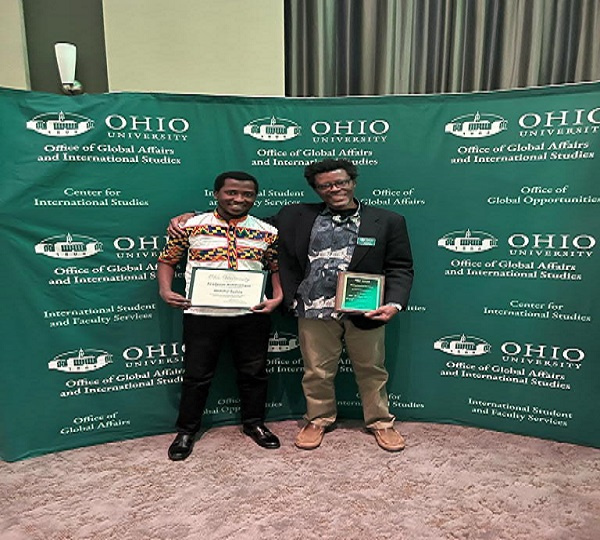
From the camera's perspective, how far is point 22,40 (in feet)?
11.1

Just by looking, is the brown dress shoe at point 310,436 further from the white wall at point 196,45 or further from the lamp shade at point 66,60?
the lamp shade at point 66,60

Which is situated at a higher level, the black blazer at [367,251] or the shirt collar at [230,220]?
the shirt collar at [230,220]

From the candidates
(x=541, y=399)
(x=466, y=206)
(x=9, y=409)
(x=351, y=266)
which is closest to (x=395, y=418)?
(x=541, y=399)

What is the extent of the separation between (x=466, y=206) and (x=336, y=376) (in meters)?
1.20

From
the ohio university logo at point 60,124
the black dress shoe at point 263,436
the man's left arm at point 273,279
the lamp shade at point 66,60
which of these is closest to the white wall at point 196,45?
the lamp shade at point 66,60

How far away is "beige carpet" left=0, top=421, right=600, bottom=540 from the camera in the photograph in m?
1.76

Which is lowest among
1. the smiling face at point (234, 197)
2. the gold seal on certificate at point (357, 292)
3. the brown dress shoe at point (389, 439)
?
the brown dress shoe at point (389, 439)

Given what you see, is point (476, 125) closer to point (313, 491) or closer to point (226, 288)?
point (226, 288)

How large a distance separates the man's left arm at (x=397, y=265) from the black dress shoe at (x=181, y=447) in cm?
115

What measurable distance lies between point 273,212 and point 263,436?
1.20m

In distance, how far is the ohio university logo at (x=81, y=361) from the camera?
2.30m

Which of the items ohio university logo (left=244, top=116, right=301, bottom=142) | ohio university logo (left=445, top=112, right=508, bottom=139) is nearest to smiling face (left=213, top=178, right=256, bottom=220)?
ohio university logo (left=244, top=116, right=301, bottom=142)

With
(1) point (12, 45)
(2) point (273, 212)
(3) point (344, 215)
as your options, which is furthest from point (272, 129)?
(1) point (12, 45)

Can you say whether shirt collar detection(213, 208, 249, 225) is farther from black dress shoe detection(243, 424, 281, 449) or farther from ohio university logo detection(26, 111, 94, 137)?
black dress shoe detection(243, 424, 281, 449)
